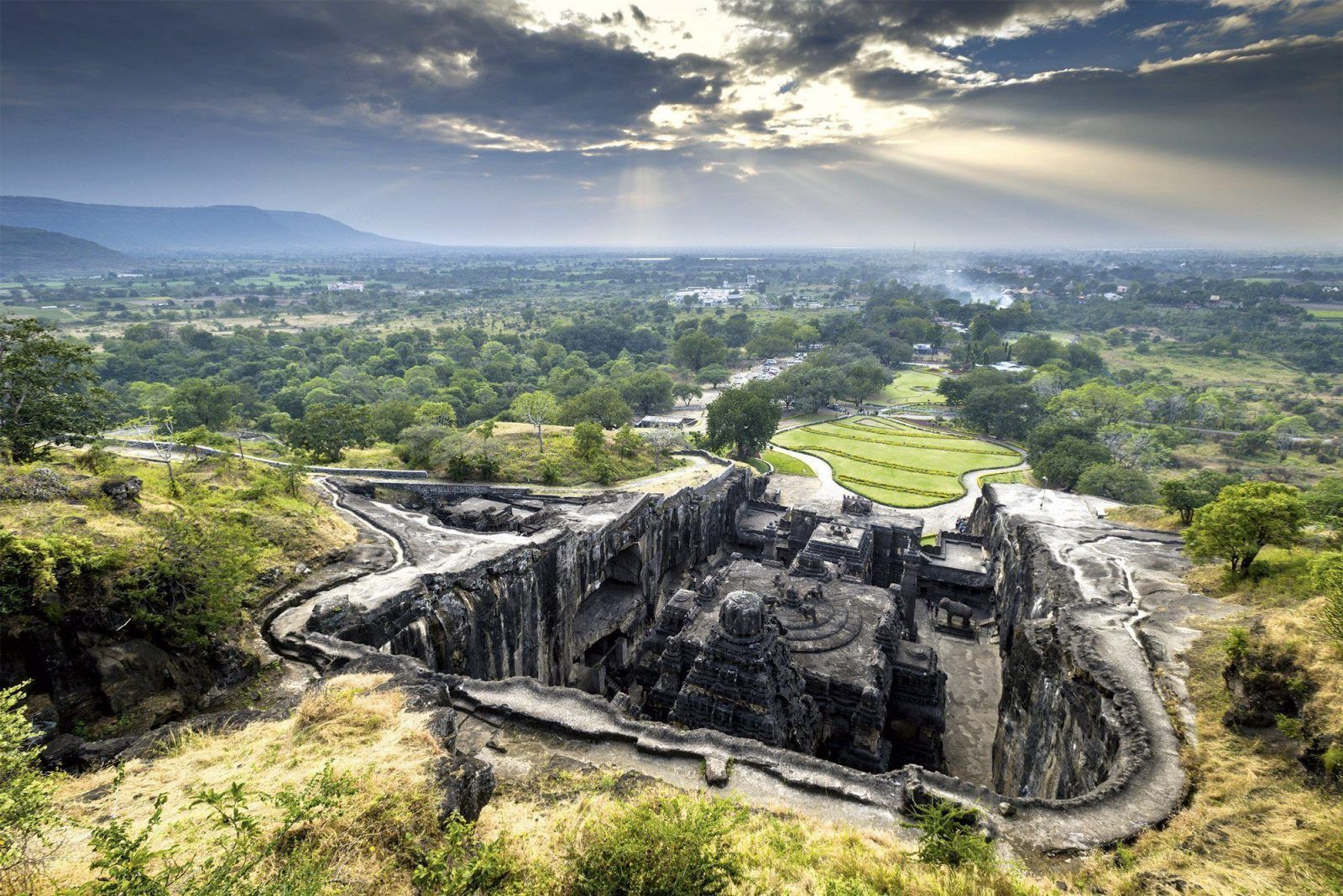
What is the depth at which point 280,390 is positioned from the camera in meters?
79.1

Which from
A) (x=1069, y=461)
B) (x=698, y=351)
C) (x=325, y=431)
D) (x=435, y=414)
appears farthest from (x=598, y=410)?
(x=698, y=351)

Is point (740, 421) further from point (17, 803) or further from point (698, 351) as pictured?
point (17, 803)

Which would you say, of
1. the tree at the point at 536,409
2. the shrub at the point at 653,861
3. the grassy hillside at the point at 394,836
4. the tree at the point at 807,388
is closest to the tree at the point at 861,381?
the tree at the point at 807,388

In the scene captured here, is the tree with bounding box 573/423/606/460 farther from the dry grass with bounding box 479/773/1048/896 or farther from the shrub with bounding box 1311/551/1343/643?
the shrub with bounding box 1311/551/1343/643

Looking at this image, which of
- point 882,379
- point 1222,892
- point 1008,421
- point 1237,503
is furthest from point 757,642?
point 882,379

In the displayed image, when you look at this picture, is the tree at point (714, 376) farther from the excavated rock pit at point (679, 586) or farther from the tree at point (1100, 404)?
the excavated rock pit at point (679, 586)

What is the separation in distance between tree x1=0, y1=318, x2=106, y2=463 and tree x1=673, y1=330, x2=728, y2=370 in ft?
299

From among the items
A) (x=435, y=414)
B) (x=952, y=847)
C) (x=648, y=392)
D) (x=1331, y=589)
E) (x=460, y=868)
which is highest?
(x=1331, y=589)

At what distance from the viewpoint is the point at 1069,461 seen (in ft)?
167

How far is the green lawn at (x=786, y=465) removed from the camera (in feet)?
199

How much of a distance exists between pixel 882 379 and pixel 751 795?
3339 inches

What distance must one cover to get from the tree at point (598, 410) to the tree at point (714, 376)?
38.5m

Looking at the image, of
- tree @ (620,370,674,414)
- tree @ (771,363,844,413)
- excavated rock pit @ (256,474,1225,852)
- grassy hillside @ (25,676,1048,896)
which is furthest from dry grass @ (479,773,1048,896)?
tree @ (771,363,844,413)

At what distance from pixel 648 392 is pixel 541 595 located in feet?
190
